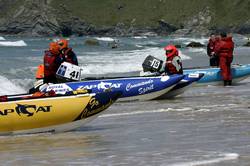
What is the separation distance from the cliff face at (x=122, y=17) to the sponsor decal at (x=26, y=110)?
142 metres

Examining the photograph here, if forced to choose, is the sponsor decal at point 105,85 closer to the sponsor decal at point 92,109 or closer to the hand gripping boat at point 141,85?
the hand gripping boat at point 141,85

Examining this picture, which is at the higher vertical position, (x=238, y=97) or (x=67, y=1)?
(x=67, y=1)

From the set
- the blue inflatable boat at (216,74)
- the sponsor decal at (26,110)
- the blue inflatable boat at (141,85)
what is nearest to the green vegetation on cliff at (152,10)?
the blue inflatable boat at (216,74)

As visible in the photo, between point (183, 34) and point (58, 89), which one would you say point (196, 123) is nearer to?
point (58, 89)

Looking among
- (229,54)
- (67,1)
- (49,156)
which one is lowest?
(49,156)

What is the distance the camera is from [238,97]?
16.7 m

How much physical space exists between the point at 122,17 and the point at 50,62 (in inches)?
6918

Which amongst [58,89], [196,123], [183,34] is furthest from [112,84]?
[183,34]

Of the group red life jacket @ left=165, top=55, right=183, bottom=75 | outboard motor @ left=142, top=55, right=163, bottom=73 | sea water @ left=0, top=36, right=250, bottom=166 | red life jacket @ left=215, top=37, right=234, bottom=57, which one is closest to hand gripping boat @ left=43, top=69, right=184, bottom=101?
red life jacket @ left=165, top=55, right=183, bottom=75

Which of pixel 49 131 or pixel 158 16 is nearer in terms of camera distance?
pixel 49 131

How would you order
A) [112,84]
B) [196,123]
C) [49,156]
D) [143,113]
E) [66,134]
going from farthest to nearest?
1. [112,84]
2. [143,113]
3. [196,123]
4. [66,134]
5. [49,156]

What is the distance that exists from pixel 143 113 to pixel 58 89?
192 centimetres

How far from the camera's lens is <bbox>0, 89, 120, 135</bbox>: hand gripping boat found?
35.6 feet

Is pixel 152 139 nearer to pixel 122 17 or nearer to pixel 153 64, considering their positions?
pixel 153 64
